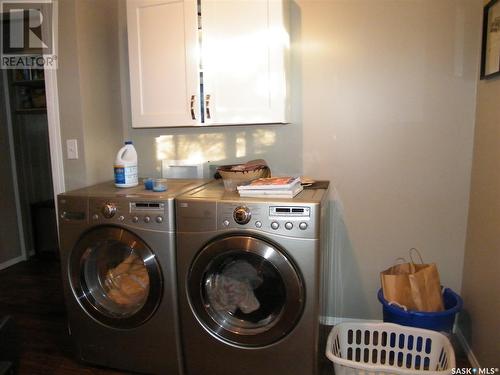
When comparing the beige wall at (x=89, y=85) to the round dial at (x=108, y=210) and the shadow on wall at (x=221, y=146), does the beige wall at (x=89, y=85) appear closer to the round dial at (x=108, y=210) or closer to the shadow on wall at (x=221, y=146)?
A: the shadow on wall at (x=221, y=146)

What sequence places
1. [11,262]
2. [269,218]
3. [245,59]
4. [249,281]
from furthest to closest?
[11,262], [245,59], [249,281], [269,218]

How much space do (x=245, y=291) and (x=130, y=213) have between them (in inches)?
26.3

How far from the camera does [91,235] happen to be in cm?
177

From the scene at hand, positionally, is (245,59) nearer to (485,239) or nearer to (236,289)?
(236,289)

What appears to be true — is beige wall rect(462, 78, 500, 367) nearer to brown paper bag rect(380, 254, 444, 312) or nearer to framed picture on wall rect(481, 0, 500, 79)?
framed picture on wall rect(481, 0, 500, 79)

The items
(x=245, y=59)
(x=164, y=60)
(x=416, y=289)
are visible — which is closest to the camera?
(x=416, y=289)

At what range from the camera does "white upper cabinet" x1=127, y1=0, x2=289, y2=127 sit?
187cm

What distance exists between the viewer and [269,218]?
1.53 metres

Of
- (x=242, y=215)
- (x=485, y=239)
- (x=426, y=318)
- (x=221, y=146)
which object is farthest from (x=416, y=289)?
(x=221, y=146)

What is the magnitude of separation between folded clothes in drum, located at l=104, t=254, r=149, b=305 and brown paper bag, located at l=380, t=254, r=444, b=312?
1260 millimetres

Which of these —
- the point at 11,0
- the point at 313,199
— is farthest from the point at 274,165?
the point at 11,0

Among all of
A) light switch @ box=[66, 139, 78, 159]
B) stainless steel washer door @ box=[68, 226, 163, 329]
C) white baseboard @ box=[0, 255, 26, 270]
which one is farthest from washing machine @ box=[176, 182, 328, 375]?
white baseboard @ box=[0, 255, 26, 270]

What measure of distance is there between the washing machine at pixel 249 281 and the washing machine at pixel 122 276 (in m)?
0.08

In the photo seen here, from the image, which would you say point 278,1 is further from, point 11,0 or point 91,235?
point 11,0
